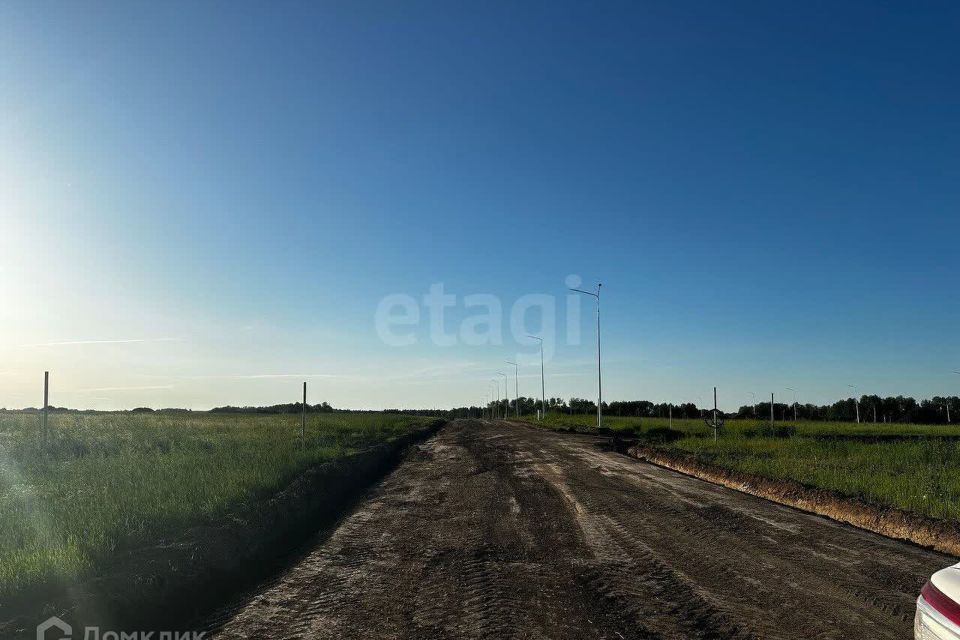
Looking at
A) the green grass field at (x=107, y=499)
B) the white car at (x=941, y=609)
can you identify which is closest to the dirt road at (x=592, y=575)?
the white car at (x=941, y=609)

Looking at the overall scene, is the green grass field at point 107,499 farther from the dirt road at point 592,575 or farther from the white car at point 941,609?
the white car at point 941,609

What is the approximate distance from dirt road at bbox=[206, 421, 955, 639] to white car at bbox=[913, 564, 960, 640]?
1.78m

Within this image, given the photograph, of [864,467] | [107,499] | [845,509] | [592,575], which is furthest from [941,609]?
[864,467]

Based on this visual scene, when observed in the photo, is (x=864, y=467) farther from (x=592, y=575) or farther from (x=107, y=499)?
(x=107, y=499)

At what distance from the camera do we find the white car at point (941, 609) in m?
3.40

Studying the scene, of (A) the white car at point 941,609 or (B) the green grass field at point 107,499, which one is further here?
(B) the green grass field at point 107,499

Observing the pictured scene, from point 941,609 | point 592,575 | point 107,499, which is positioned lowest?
point 592,575

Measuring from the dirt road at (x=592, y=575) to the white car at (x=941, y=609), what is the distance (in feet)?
5.83

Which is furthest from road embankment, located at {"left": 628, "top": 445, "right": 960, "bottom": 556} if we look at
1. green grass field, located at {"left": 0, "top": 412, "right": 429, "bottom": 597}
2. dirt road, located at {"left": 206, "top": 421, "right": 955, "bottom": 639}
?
green grass field, located at {"left": 0, "top": 412, "right": 429, "bottom": 597}

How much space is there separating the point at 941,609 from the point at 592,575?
3960mm

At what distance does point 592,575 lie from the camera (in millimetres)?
7004

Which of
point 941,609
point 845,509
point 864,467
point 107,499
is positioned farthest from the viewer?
point 864,467

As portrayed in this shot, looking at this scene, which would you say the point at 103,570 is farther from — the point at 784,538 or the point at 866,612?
the point at 784,538

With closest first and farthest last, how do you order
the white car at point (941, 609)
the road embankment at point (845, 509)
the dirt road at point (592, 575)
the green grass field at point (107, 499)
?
the white car at point (941, 609) < the dirt road at point (592, 575) < the green grass field at point (107, 499) < the road embankment at point (845, 509)
